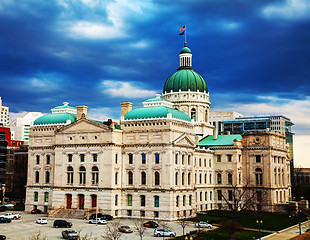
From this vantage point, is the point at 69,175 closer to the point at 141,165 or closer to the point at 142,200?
the point at 141,165

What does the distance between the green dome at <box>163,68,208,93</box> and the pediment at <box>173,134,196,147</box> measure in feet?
101

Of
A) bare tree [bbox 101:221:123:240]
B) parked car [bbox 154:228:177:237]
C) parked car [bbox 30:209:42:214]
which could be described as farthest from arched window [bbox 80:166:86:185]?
parked car [bbox 154:228:177:237]

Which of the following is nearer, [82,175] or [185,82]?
[82,175]

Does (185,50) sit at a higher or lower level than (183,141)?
higher

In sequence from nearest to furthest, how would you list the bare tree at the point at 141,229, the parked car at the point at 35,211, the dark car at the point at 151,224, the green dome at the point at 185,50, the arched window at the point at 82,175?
the bare tree at the point at 141,229 < the dark car at the point at 151,224 < the arched window at the point at 82,175 < the parked car at the point at 35,211 < the green dome at the point at 185,50

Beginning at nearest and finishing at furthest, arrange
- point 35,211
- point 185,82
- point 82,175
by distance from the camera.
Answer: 1. point 82,175
2. point 35,211
3. point 185,82

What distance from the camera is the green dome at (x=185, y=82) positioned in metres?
137

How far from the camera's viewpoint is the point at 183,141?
351 ft

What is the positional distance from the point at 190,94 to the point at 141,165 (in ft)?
127

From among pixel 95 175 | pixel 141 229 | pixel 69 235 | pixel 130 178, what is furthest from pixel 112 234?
pixel 95 175

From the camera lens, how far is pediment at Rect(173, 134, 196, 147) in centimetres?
10382

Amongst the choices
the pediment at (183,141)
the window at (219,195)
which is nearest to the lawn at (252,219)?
the window at (219,195)

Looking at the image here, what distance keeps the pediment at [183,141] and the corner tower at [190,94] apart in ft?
88.5

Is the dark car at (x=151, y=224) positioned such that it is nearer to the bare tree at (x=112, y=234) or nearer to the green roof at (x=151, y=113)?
the bare tree at (x=112, y=234)
